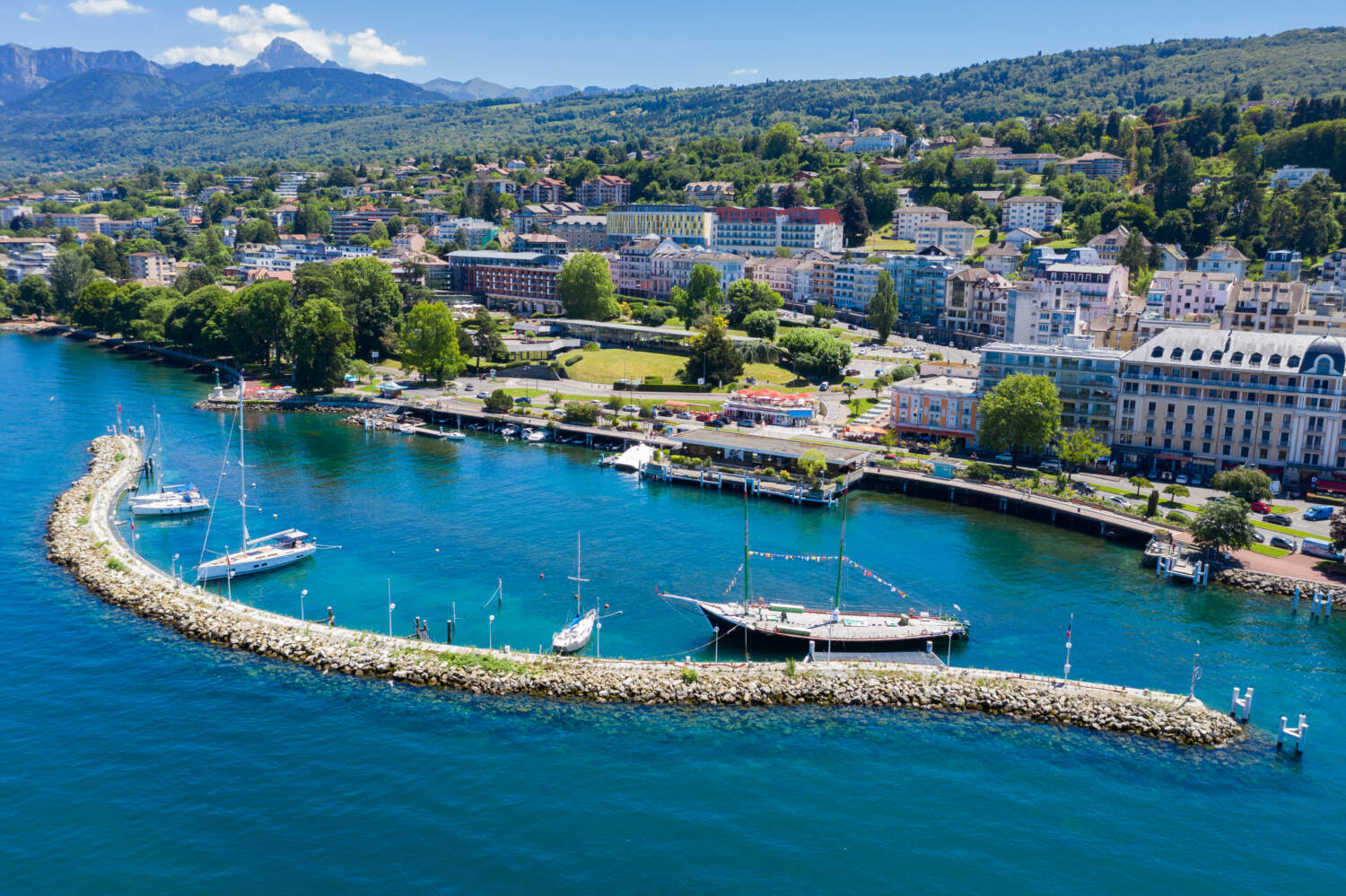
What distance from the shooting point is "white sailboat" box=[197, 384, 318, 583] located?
1783 inches

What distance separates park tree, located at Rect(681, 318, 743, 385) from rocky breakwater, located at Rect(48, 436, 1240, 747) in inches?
2135

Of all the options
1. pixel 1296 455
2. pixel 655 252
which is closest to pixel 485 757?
pixel 1296 455

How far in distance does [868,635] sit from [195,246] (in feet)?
562

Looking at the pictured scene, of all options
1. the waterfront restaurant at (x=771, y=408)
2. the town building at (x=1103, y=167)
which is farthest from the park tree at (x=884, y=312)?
the town building at (x=1103, y=167)

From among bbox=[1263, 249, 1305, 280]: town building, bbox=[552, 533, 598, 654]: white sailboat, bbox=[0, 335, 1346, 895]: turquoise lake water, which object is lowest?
bbox=[0, 335, 1346, 895]: turquoise lake water

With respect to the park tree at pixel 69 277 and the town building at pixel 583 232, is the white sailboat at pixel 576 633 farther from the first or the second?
the park tree at pixel 69 277

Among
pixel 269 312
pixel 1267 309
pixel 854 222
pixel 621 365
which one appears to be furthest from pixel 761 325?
pixel 854 222

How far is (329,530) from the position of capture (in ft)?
Result: 172

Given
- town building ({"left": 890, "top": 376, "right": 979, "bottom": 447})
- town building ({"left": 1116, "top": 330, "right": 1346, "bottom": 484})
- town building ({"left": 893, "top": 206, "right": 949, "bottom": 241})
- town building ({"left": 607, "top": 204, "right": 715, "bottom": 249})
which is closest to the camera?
town building ({"left": 1116, "top": 330, "right": 1346, "bottom": 484})

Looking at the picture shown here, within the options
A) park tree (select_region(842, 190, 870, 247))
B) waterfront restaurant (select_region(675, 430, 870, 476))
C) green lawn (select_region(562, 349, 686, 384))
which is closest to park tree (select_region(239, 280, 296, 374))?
green lawn (select_region(562, 349, 686, 384))

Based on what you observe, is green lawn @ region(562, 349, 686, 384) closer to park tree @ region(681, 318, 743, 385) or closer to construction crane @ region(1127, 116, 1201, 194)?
park tree @ region(681, 318, 743, 385)

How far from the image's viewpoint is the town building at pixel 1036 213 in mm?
138375

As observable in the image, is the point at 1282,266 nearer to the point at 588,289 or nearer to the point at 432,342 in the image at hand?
the point at 588,289

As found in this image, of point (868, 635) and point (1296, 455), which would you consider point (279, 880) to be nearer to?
point (868, 635)
